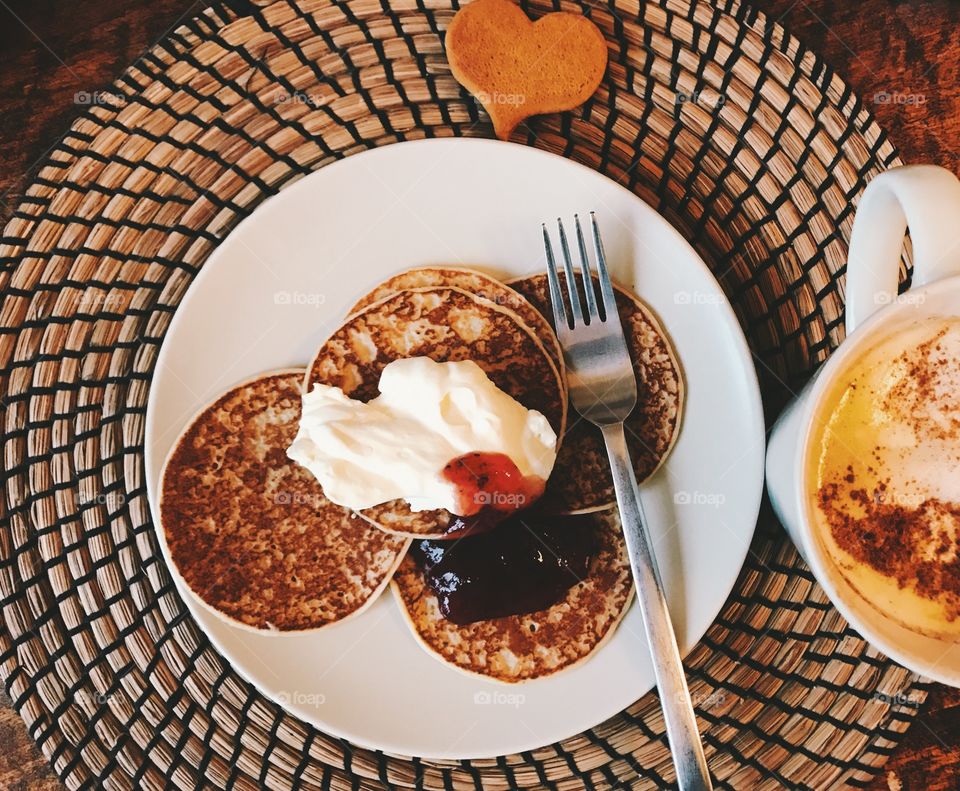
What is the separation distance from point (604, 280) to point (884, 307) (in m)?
0.43

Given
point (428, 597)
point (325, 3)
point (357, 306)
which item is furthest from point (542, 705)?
point (325, 3)

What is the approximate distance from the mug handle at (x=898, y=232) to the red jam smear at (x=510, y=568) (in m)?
0.54

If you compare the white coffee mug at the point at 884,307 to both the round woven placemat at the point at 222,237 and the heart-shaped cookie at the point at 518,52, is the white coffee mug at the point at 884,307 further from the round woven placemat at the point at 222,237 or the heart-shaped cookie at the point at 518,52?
the heart-shaped cookie at the point at 518,52

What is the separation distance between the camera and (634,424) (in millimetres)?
1266

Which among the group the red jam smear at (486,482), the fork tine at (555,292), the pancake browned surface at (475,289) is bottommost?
the red jam smear at (486,482)

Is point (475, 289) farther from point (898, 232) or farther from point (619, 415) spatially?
point (898, 232)

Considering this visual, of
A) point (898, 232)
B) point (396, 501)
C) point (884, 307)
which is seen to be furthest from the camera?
point (396, 501)

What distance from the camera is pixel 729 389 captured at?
1230mm

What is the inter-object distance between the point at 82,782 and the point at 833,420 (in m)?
1.35

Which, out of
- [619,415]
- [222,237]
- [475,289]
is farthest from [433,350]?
[222,237]

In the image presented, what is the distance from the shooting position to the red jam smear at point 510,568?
Answer: 1.20 metres

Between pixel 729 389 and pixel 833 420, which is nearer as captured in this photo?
pixel 833 420

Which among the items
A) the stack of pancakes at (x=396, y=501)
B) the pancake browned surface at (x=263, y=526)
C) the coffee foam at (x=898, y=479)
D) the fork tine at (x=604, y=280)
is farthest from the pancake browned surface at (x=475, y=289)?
the coffee foam at (x=898, y=479)

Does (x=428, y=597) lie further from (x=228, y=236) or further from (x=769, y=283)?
(x=769, y=283)
